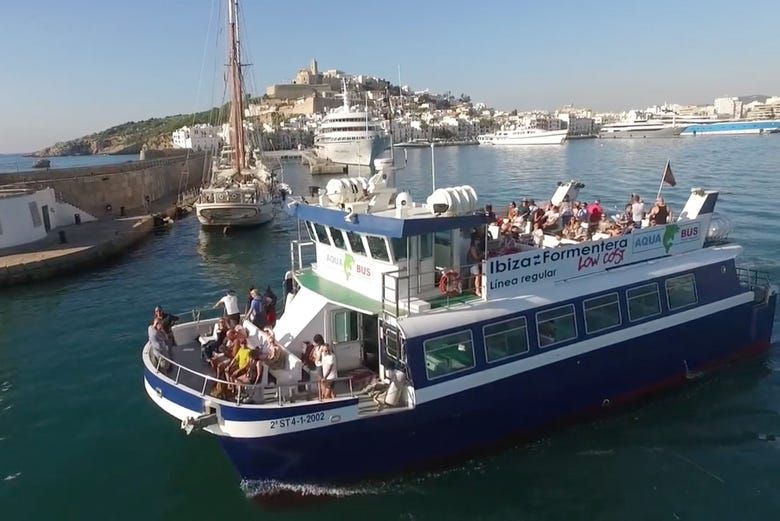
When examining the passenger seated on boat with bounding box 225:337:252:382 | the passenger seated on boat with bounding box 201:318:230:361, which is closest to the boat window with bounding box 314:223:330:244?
the passenger seated on boat with bounding box 201:318:230:361

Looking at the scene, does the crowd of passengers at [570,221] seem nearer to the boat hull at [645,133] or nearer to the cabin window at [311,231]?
the cabin window at [311,231]

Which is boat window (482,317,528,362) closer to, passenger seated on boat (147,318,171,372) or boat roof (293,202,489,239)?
boat roof (293,202,489,239)

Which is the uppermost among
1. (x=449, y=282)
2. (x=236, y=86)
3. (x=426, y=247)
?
(x=236, y=86)

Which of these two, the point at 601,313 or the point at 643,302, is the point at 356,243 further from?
the point at 643,302

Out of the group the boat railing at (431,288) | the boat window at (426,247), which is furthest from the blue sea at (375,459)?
the boat window at (426,247)

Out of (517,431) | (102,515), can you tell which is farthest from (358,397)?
(102,515)

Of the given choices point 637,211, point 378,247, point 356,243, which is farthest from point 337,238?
point 637,211
